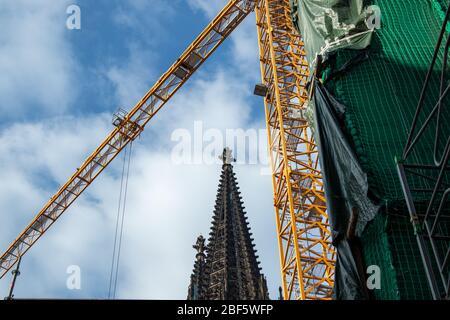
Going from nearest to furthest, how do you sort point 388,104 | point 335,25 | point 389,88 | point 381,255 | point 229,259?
point 381,255, point 388,104, point 389,88, point 335,25, point 229,259

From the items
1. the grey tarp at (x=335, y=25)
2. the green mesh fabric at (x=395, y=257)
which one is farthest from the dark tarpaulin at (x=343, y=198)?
the grey tarp at (x=335, y=25)

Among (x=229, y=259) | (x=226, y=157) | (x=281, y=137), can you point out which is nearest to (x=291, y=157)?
(x=281, y=137)

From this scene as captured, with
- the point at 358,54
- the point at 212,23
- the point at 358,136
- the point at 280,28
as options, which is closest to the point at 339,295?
the point at 358,136

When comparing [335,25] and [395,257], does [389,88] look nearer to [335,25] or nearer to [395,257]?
[335,25]

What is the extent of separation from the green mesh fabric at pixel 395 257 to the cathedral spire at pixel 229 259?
147 feet

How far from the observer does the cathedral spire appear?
6450cm

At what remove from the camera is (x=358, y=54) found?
20.8 m

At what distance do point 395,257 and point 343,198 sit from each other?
2.77 m

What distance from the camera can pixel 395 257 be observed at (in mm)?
15523

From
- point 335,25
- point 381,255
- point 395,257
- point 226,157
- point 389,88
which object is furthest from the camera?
point 226,157

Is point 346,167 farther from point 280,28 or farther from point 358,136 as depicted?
point 280,28

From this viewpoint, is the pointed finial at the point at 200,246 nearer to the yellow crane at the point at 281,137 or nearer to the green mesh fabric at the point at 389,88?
the yellow crane at the point at 281,137

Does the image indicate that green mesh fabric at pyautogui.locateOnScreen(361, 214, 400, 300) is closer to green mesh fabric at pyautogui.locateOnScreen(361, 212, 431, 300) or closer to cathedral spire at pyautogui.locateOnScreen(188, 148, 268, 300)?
green mesh fabric at pyautogui.locateOnScreen(361, 212, 431, 300)
